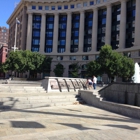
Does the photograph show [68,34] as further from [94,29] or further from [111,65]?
[111,65]

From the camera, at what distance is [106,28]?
66.6 m

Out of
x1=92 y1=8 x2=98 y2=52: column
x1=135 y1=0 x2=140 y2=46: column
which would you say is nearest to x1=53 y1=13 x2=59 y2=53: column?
x1=92 y1=8 x2=98 y2=52: column

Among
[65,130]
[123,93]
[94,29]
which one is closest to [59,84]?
[123,93]

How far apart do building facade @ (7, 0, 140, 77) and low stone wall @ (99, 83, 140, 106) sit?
150 feet

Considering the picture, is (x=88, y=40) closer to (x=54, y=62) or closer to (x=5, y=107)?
(x=54, y=62)

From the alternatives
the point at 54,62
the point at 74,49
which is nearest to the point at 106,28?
the point at 74,49

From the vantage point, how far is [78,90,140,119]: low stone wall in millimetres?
10766

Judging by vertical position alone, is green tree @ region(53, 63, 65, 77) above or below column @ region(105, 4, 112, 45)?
below

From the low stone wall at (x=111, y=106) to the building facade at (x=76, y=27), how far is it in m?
45.7

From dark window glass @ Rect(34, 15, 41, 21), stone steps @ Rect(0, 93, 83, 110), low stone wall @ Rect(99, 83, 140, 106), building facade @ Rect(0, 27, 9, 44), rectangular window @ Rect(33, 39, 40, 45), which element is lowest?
stone steps @ Rect(0, 93, 83, 110)

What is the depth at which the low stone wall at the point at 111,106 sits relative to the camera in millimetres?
10766

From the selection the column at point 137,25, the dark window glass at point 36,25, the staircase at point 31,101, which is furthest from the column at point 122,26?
the staircase at point 31,101

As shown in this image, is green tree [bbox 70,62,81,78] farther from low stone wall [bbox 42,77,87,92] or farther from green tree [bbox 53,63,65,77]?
low stone wall [bbox 42,77,87,92]

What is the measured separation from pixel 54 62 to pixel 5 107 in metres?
64.6
